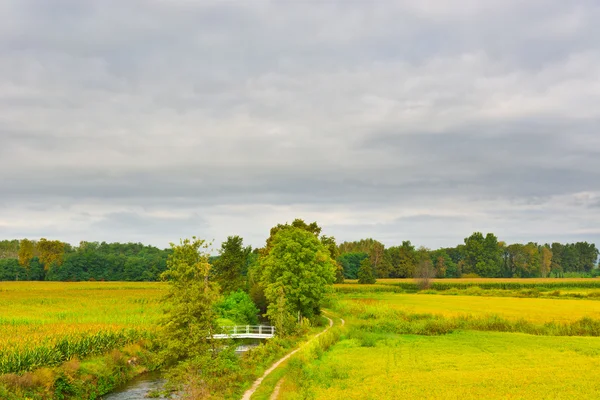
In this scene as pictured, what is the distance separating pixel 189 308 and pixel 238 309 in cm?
3340

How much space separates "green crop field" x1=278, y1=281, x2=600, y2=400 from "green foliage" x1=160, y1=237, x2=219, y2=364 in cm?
655

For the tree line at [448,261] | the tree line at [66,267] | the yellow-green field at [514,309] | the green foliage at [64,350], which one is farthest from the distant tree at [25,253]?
the green foliage at [64,350]

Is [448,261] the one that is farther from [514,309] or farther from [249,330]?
[249,330]

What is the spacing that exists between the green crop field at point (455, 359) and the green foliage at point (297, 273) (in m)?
7.07

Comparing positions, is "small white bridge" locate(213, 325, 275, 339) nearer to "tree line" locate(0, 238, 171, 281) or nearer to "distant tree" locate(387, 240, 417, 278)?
"tree line" locate(0, 238, 171, 281)

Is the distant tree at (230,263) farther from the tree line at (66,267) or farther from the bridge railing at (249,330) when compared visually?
the tree line at (66,267)

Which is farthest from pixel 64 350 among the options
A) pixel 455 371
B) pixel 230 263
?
pixel 230 263

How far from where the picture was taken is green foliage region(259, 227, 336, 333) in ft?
188

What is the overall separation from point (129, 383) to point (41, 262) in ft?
472

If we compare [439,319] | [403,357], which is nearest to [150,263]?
[439,319]

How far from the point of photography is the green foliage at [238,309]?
60.8 metres

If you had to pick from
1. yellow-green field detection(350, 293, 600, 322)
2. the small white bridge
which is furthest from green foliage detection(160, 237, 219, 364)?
yellow-green field detection(350, 293, 600, 322)

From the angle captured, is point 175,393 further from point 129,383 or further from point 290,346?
point 290,346

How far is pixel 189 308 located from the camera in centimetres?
3023
